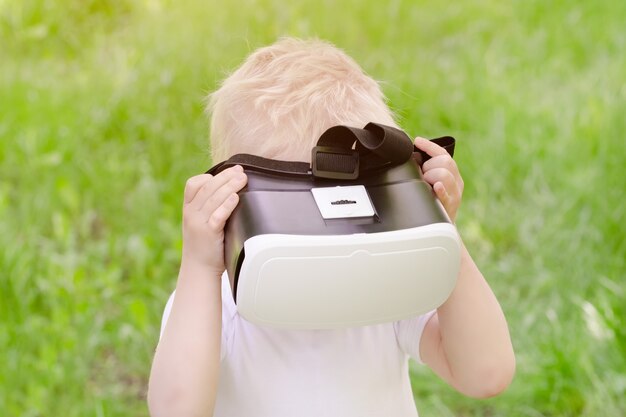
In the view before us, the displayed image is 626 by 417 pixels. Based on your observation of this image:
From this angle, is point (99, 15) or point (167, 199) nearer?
point (167, 199)

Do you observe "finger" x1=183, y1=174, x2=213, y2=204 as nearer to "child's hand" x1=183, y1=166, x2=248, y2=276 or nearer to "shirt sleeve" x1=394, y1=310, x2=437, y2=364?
"child's hand" x1=183, y1=166, x2=248, y2=276

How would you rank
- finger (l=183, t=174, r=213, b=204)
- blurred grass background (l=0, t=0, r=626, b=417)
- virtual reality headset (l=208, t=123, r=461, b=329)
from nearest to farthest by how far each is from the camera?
1. virtual reality headset (l=208, t=123, r=461, b=329)
2. finger (l=183, t=174, r=213, b=204)
3. blurred grass background (l=0, t=0, r=626, b=417)

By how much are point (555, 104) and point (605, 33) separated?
2.18ft

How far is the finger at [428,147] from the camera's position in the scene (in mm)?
1297

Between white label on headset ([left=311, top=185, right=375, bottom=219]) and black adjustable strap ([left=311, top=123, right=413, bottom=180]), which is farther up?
black adjustable strap ([left=311, top=123, right=413, bottom=180])

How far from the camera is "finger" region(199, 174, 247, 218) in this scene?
1145 millimetres

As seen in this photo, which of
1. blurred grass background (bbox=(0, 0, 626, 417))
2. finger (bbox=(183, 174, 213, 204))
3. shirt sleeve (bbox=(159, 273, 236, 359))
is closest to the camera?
finger (bbox=(183, 174, 213, 204))

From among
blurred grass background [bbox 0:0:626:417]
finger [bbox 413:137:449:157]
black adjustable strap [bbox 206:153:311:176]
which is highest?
black adjustable strap [bbox 206:153:311:176]

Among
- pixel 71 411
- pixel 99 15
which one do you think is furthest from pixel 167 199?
pixel 99 15

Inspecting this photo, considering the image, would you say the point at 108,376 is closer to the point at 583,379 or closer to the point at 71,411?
the point at 71,411

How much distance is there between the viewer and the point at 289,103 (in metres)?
1.28

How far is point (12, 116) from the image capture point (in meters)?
3.15

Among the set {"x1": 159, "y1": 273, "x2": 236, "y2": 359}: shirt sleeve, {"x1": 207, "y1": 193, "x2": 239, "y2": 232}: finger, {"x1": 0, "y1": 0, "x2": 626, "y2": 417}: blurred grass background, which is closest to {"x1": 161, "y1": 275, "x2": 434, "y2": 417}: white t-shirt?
{"x1": 159, "y1": 273, "x2": 236, "y2": 359}: shirt sleeve

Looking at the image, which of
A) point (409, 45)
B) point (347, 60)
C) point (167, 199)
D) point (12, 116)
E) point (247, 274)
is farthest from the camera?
point (409, 45)
